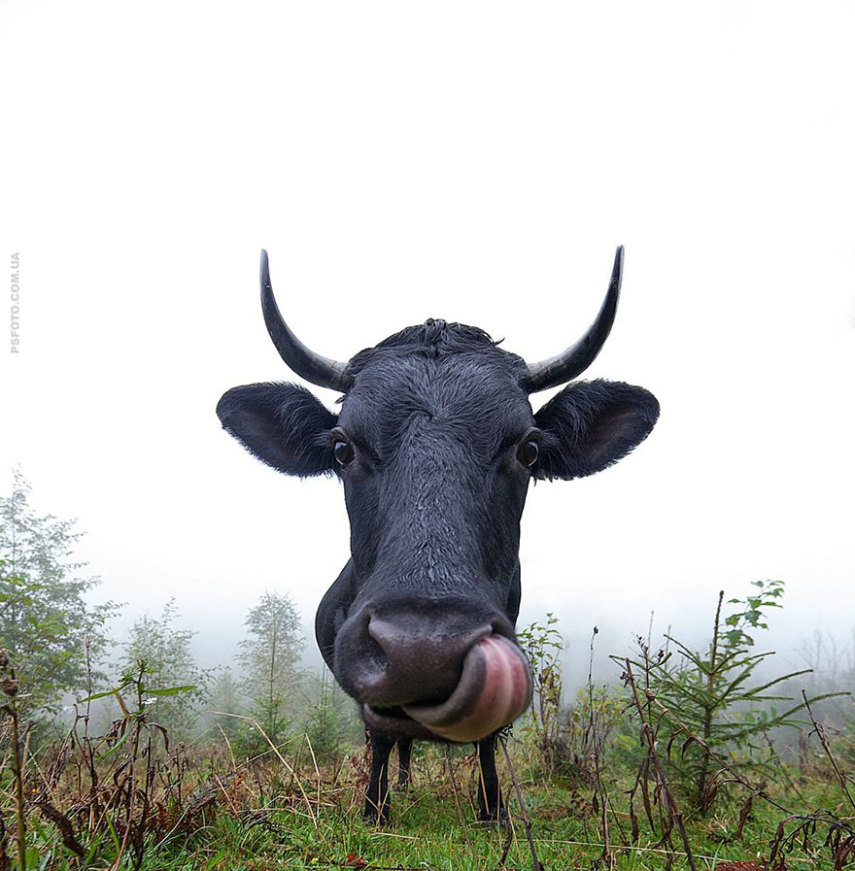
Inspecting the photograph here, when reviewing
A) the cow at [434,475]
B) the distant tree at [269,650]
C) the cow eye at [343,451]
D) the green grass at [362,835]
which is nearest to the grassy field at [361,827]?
the green grass at [362,835]

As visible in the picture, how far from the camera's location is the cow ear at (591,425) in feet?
14.3

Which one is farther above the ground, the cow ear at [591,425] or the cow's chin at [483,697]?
the cow ear at [591,425]

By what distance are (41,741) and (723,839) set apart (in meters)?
10.1

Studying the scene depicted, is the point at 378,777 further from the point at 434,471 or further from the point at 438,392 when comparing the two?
the point at 438,392

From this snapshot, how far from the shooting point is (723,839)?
3.56 meters

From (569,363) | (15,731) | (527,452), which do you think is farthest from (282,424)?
(15,731)

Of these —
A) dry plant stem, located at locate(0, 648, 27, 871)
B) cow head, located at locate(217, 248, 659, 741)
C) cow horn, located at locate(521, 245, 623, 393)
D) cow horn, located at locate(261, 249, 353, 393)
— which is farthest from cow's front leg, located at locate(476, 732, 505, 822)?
dry plant stem, located at locate(0, 648, 27, 871)

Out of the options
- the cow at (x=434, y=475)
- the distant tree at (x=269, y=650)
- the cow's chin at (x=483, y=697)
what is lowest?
the distant tree at (x=269, y=650)

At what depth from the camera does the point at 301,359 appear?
4.35 metres

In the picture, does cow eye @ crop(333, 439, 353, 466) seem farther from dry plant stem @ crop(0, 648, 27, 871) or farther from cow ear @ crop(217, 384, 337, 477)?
dry plant stem @ crop(0, 648, 27, 871)

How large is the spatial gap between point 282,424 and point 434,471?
7.30 feet

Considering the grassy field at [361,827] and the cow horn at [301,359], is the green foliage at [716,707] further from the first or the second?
the cow horn at [301,359]

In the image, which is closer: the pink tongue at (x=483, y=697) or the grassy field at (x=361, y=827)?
the pink tongue at (x=483, y=697)

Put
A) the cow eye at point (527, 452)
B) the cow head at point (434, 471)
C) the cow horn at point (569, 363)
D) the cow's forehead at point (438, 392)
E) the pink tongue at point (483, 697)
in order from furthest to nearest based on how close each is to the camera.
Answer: the cow horn at point (569, 363) → the cow eye at point (527, 452) → the cow's forehead at point (438, 392) → the cow head at point (434, 471) → the pink tongue at point (483, 697)
